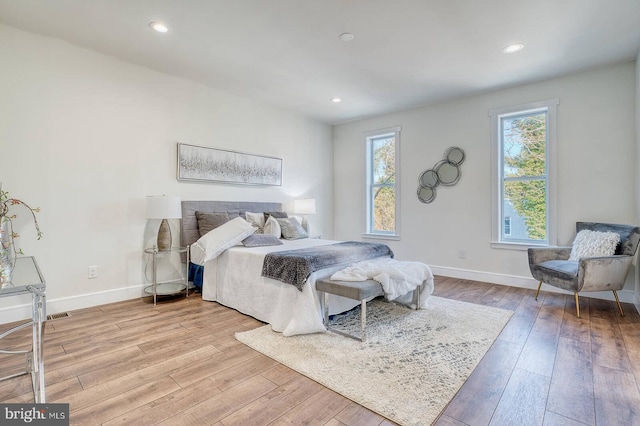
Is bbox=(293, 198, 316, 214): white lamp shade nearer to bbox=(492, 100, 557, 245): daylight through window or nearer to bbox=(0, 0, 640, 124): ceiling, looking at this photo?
bbox=(0, 0, 640, 124): ceiling

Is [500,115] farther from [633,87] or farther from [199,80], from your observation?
[199,80]

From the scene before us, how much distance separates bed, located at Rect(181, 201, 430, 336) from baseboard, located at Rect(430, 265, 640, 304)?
2267mm

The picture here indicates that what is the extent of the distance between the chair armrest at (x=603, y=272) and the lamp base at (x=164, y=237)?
13.9ft

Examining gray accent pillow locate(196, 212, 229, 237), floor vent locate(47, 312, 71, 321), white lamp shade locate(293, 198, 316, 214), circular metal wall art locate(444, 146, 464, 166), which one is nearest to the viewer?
floor vent locate(47, 312, 71, 321)

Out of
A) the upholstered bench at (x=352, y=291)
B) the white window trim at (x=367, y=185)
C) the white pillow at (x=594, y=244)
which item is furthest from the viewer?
the white window trim at (x=367, y=185)

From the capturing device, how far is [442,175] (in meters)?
4.86

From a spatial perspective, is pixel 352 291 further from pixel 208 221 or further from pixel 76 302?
pixel 76 302

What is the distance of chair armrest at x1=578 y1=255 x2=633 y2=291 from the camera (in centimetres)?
301

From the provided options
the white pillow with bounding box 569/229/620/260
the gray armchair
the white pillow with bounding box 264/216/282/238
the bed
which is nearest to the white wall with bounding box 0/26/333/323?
the bed

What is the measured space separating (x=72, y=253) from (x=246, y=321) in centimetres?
191

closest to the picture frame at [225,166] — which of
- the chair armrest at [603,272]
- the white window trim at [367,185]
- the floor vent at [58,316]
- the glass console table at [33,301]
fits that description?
the white window trim at [367,185]

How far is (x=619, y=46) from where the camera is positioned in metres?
3.14

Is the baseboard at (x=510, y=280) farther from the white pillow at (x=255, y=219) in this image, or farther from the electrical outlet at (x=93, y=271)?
the electrical outlet at (x=93, y=271)

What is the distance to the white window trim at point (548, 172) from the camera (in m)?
3.96
